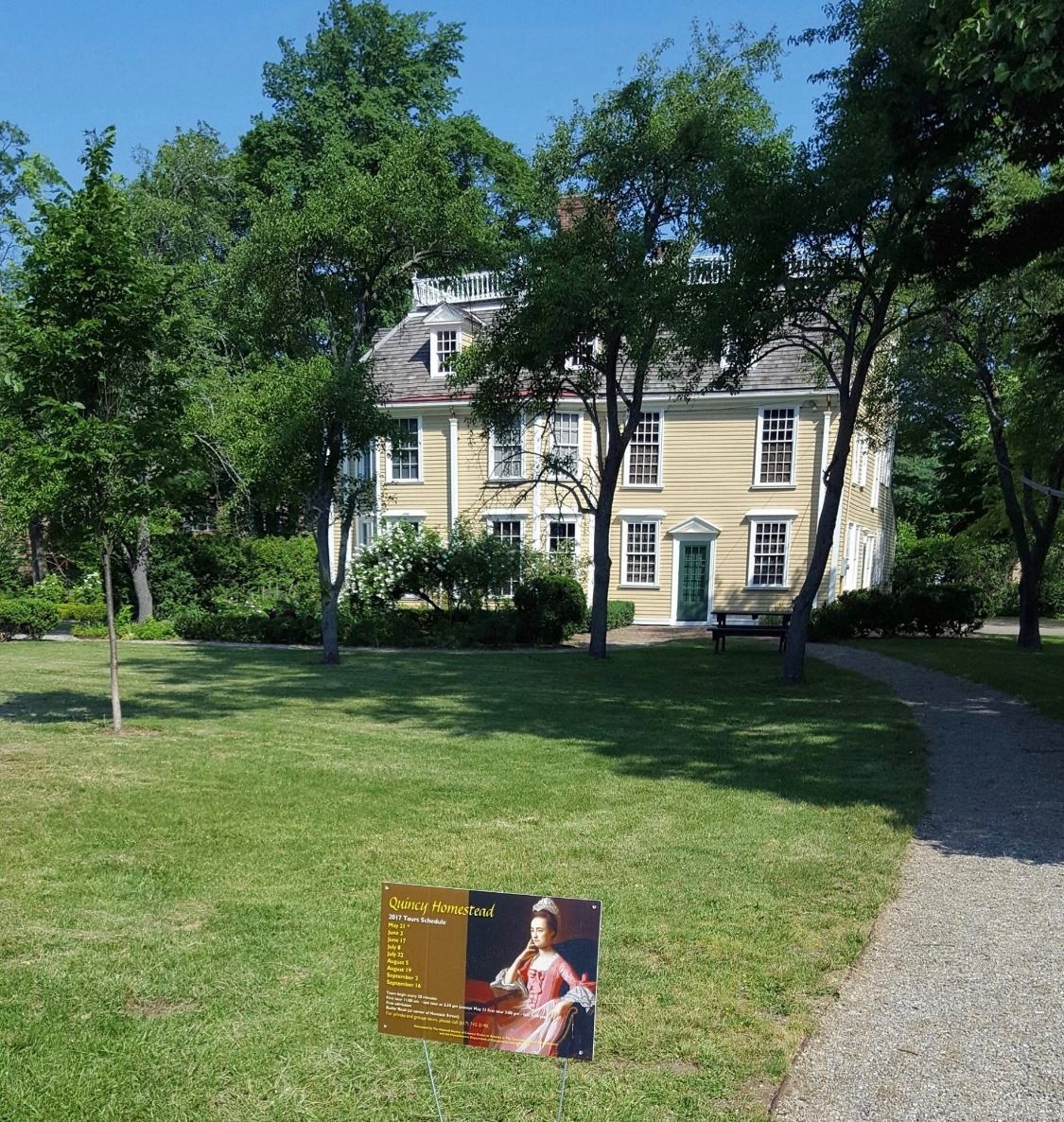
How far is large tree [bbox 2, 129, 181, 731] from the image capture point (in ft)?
30.5

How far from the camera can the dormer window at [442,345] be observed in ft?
95.9

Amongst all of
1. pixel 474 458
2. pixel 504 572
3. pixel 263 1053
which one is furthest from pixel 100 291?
pixel 474 458

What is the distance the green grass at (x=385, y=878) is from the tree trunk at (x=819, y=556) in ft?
8.57

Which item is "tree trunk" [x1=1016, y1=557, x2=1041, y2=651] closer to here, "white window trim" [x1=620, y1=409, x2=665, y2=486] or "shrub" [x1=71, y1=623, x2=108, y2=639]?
"white window trim" [x1=620, y1=409, x2=665, y2=486]

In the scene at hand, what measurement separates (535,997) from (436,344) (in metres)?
28.0

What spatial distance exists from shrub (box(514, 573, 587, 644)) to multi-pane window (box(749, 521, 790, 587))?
620 cm

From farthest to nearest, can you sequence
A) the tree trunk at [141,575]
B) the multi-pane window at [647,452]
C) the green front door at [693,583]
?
the multi-pane window at [647,452] < the green front door at [693,583] < the tree trunk at [141,575]

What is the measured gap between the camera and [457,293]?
30.8 meters

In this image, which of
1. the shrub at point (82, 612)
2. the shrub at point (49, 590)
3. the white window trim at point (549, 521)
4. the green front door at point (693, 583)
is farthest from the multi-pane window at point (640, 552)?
the shrub at point (49, 590)

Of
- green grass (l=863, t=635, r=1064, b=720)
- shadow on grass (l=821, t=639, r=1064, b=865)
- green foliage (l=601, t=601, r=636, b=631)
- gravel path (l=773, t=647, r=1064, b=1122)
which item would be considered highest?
green foliage (l=601, t=601, r=636, b=631)

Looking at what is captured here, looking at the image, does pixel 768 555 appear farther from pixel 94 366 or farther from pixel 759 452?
pixel 94 366

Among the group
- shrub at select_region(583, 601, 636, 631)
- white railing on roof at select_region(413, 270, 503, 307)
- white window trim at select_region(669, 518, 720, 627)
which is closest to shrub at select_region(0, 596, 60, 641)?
shrub at select_region(583, 601, 636, 631)

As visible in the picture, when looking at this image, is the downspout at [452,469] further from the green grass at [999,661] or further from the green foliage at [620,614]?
the green grass at [999,661]

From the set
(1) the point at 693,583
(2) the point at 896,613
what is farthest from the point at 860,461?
(2) the point at 896,613
